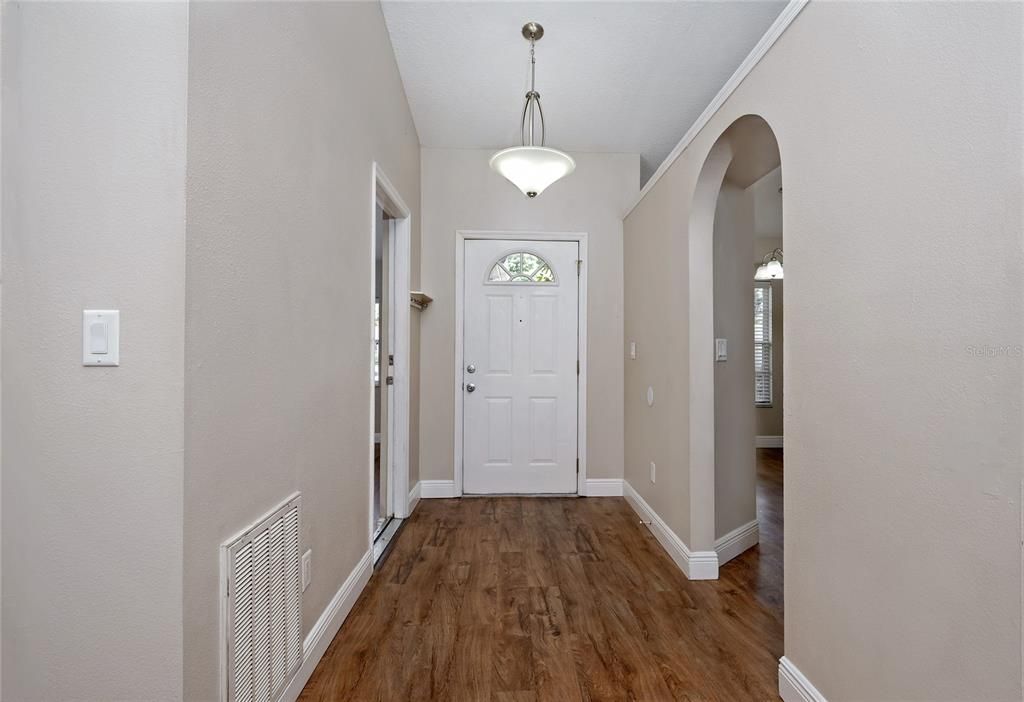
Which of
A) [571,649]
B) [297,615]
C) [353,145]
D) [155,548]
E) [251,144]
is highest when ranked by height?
[353,145]

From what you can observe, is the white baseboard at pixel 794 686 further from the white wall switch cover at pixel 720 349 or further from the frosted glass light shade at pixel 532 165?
the frosted glass light shade at pixel 532 165

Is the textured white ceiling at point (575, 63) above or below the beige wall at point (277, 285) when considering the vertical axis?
above

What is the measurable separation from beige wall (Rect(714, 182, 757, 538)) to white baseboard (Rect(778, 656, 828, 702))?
105 centimetres

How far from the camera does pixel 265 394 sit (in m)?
1.35

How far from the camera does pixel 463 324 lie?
147 inches

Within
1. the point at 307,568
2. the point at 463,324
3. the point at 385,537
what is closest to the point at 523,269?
the point at 463,324

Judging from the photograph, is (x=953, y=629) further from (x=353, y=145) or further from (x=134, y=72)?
(x=353, y=145)

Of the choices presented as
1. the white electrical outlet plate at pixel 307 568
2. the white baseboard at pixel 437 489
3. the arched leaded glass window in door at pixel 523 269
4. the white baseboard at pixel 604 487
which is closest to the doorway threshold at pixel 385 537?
the white baseboard at pixel 437 489

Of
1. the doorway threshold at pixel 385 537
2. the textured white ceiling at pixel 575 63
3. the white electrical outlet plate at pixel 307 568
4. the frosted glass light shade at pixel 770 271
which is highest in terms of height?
the textured white ceiling at pixel 575 63

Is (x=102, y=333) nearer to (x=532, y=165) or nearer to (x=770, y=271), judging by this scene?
(x=532, y=165)

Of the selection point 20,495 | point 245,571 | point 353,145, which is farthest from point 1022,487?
point 353,145

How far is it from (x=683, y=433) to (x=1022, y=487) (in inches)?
66.8

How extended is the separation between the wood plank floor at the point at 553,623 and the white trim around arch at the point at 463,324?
706 mm

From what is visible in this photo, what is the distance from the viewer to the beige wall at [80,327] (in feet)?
3.30
